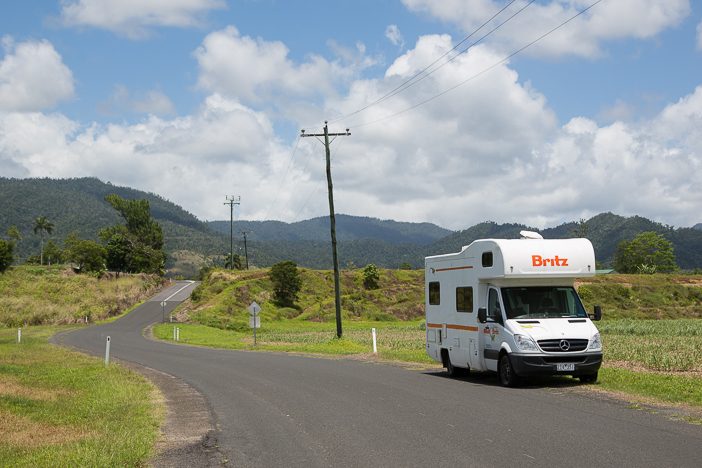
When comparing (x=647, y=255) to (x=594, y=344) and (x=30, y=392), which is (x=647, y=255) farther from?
(x=30, y=392)

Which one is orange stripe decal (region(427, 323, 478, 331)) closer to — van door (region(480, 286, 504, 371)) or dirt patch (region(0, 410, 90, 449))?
van door (region(480, 286, 504, 371))

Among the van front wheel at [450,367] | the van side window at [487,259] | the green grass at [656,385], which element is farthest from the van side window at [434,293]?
the green grass at [656,385]

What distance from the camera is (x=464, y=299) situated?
1923 centimetres

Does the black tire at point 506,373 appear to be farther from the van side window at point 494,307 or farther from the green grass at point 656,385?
the green grass at point 656,385

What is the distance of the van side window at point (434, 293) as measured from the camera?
2094 centimetres

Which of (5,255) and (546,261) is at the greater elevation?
(5,255)

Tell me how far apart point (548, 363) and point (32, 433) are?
34.8ft

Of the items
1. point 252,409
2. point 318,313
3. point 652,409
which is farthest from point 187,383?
point 318,313

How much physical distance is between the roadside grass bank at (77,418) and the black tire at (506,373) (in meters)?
7.80

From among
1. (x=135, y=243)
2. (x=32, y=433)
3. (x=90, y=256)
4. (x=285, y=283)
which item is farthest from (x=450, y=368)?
(x=135, y=243)

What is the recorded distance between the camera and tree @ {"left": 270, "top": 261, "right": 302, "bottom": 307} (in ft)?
322

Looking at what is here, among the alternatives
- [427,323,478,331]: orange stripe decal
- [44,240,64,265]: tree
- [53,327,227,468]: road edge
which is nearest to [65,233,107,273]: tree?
[44,240,64,265]: tree

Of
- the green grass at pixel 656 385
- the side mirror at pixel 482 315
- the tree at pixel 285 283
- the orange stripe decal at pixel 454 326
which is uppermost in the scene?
the tree at pixel 285 283

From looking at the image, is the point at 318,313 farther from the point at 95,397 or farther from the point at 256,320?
the point at 95,397
